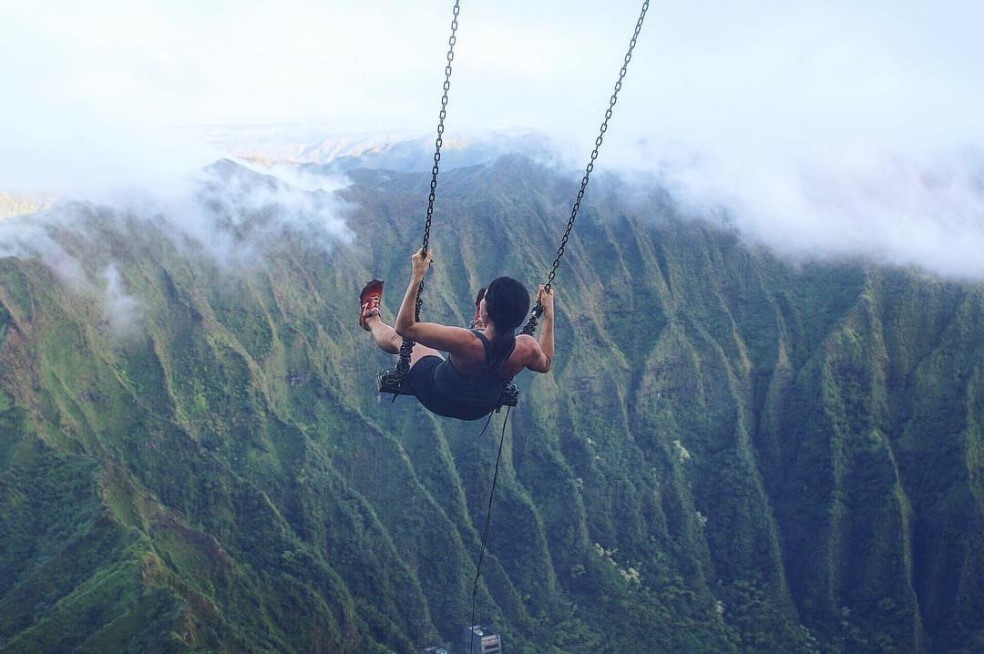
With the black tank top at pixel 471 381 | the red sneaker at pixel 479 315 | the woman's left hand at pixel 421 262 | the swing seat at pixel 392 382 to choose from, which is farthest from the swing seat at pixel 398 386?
the woman's left hand at pixel 421 262

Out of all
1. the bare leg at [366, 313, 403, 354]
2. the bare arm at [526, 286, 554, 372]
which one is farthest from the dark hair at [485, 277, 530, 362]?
the bare leg at [366, 313, 403, 354]

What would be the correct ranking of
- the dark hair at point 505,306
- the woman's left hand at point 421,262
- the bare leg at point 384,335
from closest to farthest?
1. the woman's left hand at point 421,262
2. the dark hair at point 505,306
3. the bare leg at point 384,335

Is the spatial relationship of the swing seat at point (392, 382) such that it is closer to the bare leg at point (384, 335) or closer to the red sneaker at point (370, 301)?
the bare leg at point (384, 335)

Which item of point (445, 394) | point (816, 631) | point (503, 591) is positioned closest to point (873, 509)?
point (816, 631)

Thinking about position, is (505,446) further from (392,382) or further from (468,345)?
(468,345)

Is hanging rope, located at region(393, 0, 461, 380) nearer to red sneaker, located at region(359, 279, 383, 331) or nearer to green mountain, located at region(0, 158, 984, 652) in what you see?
red sneaker, located at region(359, 279, 383, 331)

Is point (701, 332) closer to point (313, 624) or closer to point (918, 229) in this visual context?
point (918, 229)

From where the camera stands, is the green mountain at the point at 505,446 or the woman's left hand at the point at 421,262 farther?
the green mountain at the point at 505,446
